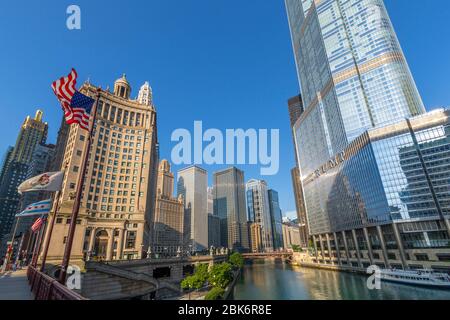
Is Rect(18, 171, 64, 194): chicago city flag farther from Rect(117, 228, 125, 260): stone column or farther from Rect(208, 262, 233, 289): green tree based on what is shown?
Rect(117, 228, 125, 260): stone column

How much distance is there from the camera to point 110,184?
74.7 meters

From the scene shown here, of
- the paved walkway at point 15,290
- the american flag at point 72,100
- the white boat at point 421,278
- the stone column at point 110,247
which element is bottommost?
the white boat at point 421,278

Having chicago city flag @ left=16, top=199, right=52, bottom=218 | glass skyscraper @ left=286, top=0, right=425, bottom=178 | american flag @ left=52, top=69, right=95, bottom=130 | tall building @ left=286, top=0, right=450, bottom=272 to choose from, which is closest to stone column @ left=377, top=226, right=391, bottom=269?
tall building @ left=286, top=0, right=450, bottom=272

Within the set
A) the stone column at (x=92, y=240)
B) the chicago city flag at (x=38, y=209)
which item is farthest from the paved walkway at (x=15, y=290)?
the stone column at (x=92, y=240)

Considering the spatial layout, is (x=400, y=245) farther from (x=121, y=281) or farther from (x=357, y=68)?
(x=357, y=68)

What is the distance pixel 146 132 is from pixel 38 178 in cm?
6836

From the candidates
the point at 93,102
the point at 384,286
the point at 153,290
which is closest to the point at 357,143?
the point at 384,286

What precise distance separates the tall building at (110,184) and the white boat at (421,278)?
7670 centimetres

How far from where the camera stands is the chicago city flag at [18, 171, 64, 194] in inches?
821

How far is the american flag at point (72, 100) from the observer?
1797 centimetres

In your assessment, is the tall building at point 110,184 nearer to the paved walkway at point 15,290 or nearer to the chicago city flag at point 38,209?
the chicago city flag at point 38,209

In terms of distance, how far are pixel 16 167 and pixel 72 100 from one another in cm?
22182

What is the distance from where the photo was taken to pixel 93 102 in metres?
19.0
